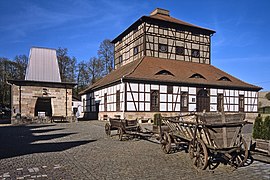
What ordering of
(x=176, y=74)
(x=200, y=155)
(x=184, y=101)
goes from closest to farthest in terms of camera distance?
1. (x=200, y=155)
2. (x=184, y=101)
3. (x=176, y=74)

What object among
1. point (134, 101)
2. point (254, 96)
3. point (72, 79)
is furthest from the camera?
point (72, 79)

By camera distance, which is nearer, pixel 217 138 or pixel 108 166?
pixel 217 138

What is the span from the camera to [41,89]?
26.7 metres

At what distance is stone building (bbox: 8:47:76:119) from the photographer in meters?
25.7

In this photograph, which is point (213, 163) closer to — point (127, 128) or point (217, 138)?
point (217, 138)

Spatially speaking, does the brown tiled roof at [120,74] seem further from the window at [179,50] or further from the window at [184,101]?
the window at [184,101]

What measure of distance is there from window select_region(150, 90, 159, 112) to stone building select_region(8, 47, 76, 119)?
28.9 feet

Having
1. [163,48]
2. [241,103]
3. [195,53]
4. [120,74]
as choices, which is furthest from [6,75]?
[241,103]

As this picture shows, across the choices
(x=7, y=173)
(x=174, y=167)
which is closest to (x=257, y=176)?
(x=174, y=167)

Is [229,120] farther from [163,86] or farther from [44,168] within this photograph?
[163,86]

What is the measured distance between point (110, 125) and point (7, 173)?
7.90 meters

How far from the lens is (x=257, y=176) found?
19.0 ft

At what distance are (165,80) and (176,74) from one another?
2.54 metres

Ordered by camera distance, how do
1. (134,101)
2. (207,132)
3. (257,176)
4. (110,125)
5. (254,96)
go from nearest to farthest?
(257,176) → (207,132) → (110,125) → (134,101) → (254,96)
